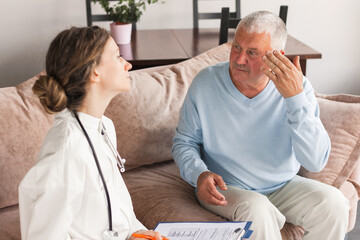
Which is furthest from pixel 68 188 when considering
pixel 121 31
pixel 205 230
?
pixel 121 31

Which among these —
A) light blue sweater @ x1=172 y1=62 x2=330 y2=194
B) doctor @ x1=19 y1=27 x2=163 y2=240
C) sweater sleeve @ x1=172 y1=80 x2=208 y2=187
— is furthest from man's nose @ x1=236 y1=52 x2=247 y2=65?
doctor @ x1=19 y1=27 x2=163 y2=240

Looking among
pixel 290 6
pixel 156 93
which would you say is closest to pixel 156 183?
pixel 156 93

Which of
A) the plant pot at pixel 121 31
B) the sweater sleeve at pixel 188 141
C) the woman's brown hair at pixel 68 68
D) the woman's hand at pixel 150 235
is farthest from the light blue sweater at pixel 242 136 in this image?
the plant pot at pixel 121 31

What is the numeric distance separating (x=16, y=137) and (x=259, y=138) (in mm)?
861

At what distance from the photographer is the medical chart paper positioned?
58.7 inches

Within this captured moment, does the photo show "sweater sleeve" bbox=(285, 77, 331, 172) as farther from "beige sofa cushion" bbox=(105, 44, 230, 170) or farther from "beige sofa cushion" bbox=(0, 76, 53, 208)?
"beige sofa cushion" bbox=(0, 76, 53, 208)

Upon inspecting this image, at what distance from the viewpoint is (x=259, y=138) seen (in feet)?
6.14

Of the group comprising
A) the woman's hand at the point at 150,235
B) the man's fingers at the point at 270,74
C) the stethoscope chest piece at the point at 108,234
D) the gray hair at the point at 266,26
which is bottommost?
the woman's hand at the point at 150,235

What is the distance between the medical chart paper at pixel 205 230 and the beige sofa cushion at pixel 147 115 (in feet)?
1.94

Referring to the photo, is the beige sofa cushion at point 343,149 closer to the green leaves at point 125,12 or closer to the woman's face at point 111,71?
the woman's face at point 111,71

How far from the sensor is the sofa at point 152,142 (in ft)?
6.04

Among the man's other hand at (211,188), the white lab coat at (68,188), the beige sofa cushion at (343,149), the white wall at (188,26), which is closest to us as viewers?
the white lab coat at (68,188)

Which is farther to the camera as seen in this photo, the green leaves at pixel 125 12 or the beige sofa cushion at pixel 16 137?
the green leaves at pixel 125 12

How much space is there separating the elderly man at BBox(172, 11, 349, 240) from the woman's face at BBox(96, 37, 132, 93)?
0.51 m
